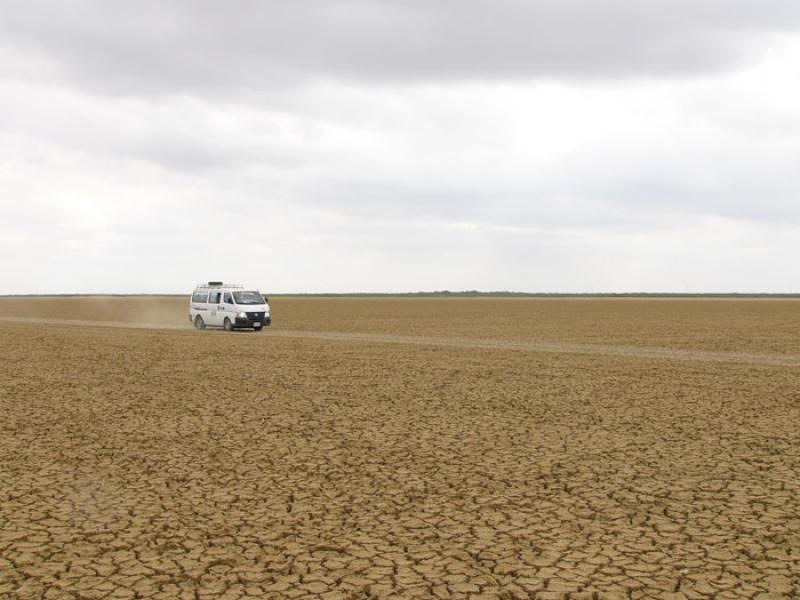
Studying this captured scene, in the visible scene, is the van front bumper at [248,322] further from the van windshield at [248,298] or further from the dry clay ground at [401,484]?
the dry clay ground at [401,484]

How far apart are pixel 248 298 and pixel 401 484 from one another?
29.7m

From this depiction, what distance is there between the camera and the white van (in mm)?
36219

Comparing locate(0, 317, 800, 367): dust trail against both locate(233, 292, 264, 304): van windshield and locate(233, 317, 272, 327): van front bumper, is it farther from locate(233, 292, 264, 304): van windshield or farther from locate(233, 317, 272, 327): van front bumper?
locate(233, 292, 264, 304): van windshield

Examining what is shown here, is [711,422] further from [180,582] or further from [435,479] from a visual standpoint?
[180,582]

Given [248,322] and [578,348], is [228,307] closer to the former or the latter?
[248,322]

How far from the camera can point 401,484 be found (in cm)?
867

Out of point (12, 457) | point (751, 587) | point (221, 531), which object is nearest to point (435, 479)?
point (221, 531)

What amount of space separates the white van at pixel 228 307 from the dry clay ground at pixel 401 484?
56.2ft

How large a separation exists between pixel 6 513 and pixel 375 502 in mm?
3599

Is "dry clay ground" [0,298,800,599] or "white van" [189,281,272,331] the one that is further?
"white van" [189,281,272,331]

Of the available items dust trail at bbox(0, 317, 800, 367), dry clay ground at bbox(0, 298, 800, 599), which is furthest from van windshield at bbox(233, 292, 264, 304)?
dry clay ground at bbox(0, 298, 800, 599)

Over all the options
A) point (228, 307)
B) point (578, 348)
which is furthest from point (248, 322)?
point (578, 348)

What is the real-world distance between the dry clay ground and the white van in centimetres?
1712

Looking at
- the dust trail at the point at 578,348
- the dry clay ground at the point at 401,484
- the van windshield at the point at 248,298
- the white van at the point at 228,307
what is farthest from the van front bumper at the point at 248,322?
the dry clay ground at the point at 401,484
